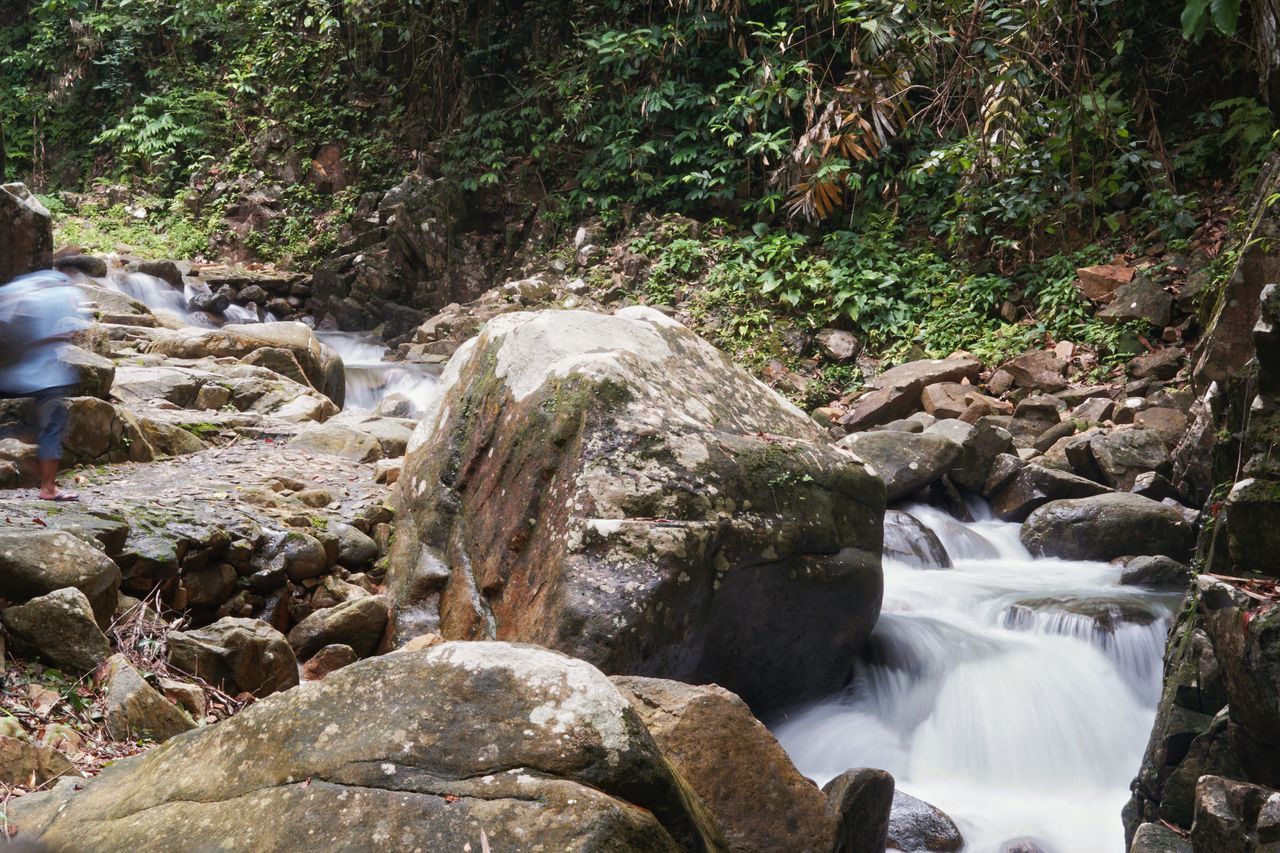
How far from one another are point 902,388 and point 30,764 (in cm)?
901

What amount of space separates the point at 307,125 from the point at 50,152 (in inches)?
245

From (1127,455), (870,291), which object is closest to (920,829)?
(1127,455)

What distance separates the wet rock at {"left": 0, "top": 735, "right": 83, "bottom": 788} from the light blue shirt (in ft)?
9.81

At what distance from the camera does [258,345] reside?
9922mm

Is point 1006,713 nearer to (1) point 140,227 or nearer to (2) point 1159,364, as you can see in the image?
(2) point 1159,364

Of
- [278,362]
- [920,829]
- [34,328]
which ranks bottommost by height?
[920,829]

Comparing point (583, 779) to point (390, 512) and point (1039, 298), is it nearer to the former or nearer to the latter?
point (390, 512)

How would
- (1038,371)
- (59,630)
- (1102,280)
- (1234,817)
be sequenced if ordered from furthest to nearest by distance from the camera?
(1102,280) → (1038,371) → (59,630) → (1234,817)

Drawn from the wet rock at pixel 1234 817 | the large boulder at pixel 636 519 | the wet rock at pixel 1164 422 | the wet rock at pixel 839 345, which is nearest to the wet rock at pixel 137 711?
the large boulder at pixel 636 519

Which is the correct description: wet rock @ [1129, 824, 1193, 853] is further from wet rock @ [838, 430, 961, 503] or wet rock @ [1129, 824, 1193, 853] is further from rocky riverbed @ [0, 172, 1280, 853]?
wet rock @ [838, 430, 961, 503]

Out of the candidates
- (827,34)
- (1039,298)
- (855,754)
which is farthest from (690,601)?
(827,34)

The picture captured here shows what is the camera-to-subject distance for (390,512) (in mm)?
5488

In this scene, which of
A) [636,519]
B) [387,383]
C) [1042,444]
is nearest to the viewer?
[636,519]

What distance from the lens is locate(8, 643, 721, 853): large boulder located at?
1.81 meters
